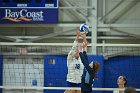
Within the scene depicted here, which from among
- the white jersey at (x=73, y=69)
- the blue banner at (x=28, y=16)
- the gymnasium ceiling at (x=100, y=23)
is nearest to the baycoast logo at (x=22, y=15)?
the blue banner at (x=28, y=16)

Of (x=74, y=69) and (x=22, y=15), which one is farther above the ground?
(x=22, y=15)

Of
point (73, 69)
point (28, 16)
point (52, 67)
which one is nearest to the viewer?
point (73, 69)

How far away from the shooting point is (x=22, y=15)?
14062 mm

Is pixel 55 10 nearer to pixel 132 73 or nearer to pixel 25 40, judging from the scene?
pixel 25 40

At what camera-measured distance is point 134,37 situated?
14141 millimetres

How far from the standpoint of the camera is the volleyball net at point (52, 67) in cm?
1325

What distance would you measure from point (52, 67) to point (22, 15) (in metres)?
1.89

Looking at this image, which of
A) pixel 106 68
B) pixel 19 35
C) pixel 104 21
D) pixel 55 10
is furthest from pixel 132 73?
pixel 19 35

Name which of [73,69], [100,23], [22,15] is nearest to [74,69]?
[73,69]

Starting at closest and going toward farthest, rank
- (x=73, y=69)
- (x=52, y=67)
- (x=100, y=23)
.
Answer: (x=73, y=69) → (x=52, y=67) → (x=100, y=23)

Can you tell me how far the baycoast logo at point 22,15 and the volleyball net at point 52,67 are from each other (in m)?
0.92

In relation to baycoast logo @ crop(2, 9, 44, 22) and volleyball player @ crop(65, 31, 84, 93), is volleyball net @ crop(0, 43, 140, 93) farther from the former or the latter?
volleyball player @ crop(65, 31, 84, 93)

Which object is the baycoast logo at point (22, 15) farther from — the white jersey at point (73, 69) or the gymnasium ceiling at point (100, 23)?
the white jersey at point (73, 69)

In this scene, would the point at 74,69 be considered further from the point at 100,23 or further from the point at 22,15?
the point at 22,15
